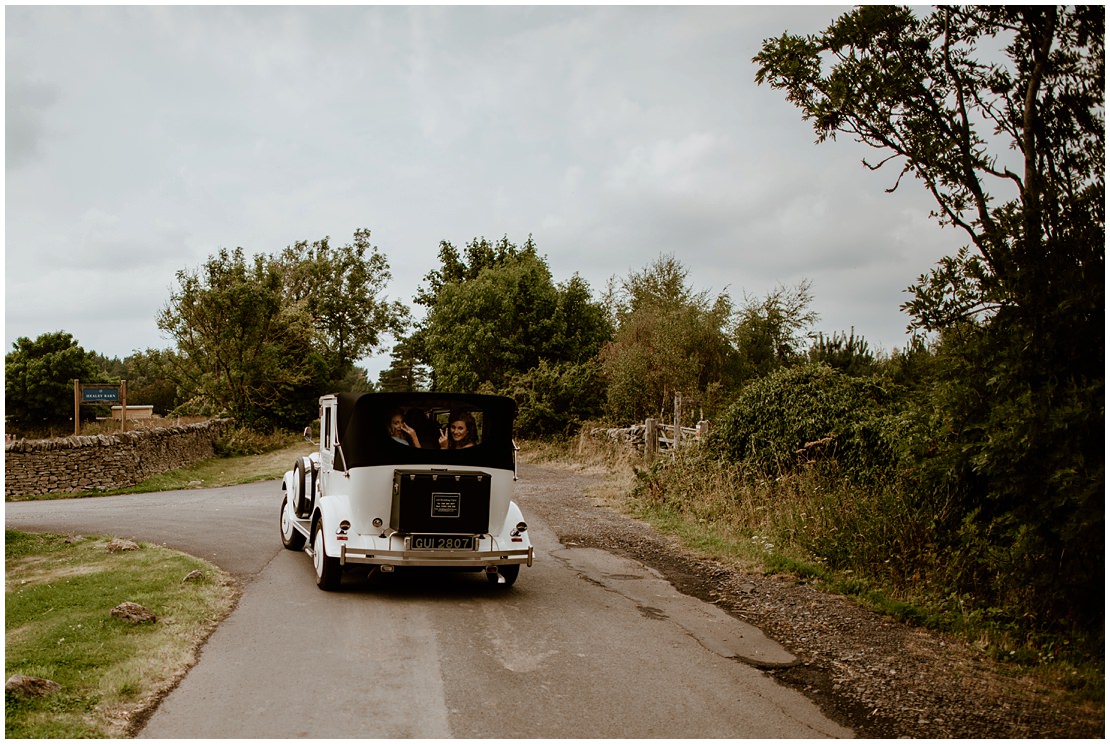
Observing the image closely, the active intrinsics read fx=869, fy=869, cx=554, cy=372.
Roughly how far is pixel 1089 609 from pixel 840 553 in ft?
11.8

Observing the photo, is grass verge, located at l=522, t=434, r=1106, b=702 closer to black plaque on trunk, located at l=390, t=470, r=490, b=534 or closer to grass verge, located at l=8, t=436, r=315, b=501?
black plaque on trunk, located at l=390, t=470, r=490, b=534

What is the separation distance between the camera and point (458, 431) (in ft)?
31.4

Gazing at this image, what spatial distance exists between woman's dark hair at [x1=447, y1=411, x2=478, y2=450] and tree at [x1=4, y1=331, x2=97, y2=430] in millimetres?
45884

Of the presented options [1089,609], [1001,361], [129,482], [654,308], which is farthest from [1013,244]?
[654,308]

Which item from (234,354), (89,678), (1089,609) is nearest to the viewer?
(89,678)

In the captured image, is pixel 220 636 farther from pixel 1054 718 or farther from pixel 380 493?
pixel 1054 718

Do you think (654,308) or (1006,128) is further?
(654,308)

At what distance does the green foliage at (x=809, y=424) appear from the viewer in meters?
13.0

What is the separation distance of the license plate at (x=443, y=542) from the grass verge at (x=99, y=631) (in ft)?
Result: 6.19

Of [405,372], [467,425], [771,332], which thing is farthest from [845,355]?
[405,372]

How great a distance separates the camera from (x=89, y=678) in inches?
231

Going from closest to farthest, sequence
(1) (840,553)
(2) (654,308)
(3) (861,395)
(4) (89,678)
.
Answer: (4) (89,678) < (1) (840,553) < (3) (861,395) < (2) (654,308)

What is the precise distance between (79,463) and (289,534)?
1456cm

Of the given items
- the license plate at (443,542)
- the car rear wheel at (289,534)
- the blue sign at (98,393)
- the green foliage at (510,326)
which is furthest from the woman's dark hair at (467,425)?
the green foliage at (510,326)
